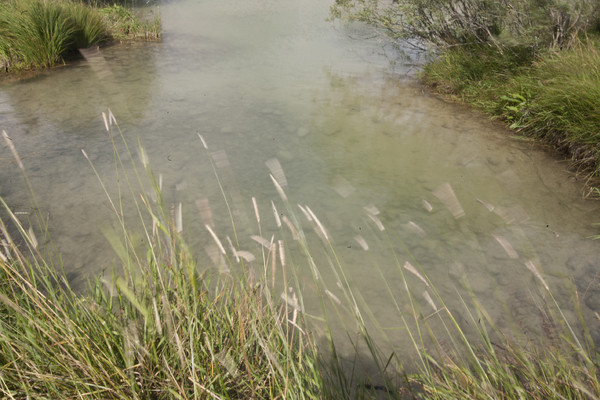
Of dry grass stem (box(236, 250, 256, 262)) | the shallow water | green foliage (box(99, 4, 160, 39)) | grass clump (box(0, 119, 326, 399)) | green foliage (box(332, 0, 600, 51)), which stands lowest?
the shallow water

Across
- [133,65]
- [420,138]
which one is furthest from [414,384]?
[133,65]

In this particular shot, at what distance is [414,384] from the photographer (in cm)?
192

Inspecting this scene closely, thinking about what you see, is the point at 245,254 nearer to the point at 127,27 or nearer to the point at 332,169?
the point at 332,169

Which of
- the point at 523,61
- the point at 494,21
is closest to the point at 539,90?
the point at 523,61

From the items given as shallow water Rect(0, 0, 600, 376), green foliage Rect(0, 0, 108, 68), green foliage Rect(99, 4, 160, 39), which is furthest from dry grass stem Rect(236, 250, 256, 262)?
green foliage Rect(99, 4, 160, 39)

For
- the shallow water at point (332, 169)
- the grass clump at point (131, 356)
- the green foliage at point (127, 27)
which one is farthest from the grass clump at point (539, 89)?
the green foliage at point (127, 27)

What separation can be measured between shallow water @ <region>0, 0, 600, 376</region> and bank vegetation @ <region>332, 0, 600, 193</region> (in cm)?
25

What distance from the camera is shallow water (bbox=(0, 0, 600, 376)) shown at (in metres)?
2.56

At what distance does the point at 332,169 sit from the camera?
3.74 meters

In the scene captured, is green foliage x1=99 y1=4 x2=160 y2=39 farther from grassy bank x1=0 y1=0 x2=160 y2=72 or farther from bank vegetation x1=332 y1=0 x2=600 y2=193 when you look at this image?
bank vegetation x1=332 y1=0 x2=600 y2=193

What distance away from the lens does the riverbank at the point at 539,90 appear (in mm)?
3645

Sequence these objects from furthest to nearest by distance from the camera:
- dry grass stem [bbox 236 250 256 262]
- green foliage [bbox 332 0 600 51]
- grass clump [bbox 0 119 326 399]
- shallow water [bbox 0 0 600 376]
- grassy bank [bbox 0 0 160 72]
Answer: grassy bank [bbox 0 0 160 72], green foliage [bbox 332 0 600 51], shallow water [bbox 0 0 600 376], dry grass stem [bbox 236 250 256 262], grass clump [bbox 0 119 326 399]

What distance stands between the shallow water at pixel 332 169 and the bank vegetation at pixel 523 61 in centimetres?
25

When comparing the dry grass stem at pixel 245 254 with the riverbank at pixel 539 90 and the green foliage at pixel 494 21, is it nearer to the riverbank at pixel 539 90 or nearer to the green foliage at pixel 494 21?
the riverbank at pixel 539 90
